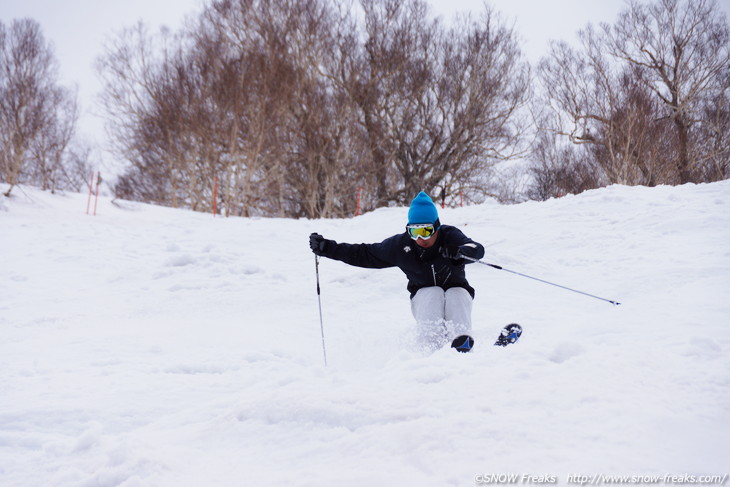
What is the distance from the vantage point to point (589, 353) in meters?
2.16

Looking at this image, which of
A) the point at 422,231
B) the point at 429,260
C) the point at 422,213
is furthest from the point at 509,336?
the point at 422,213

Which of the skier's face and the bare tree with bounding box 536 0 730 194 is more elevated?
the bare tree with bounding box 536 0 730 194

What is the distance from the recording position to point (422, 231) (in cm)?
344

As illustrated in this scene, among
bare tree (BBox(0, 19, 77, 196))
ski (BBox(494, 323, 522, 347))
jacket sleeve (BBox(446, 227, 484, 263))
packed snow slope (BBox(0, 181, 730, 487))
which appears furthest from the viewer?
bare tree (BBox(0, 19, 77, 196))

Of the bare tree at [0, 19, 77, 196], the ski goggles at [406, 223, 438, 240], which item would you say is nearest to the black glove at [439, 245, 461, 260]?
the ski goggles at [406, 223, 438, 240]

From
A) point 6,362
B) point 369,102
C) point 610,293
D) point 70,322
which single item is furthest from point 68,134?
point 610,293

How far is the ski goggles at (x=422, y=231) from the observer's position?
11.2 feet

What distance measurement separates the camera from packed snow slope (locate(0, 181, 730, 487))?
155 centimetres

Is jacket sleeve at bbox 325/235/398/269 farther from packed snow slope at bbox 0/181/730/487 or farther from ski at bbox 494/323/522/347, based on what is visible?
ski at bbox 494/323/522/347

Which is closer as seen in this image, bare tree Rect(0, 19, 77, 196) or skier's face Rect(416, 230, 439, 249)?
skier's face Rect(416, 230, 439, 249)

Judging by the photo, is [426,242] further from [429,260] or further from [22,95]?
[22,95]

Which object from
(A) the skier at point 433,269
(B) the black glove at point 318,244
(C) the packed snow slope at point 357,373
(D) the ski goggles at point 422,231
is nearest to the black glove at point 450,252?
(A) the skier at point 433,269

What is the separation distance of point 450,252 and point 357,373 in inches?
45.8

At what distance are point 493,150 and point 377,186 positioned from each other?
4773 mm
